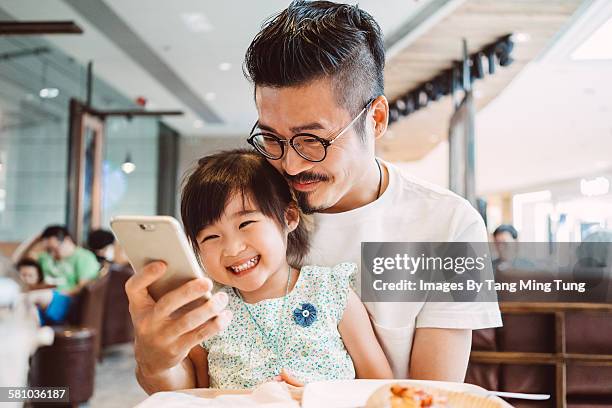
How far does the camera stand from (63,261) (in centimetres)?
442

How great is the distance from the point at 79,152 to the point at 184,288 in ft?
17.3

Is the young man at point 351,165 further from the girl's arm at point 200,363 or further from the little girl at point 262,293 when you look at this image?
the girl's arm at point 200,363

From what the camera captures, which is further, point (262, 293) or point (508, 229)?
point (508, 229)

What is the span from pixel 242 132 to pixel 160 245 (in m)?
0.93

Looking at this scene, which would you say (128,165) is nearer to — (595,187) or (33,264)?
(33,264)

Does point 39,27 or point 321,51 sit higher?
point 39,27

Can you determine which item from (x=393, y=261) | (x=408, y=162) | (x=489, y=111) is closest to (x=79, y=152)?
(x=408, y=162)

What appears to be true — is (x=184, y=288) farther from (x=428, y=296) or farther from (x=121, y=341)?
(x=121, y=341)

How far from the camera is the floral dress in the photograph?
1.10 meters

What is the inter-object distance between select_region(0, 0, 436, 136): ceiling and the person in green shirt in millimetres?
1307

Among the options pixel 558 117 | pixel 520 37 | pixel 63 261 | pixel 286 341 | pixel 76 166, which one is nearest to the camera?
pixel 286 341

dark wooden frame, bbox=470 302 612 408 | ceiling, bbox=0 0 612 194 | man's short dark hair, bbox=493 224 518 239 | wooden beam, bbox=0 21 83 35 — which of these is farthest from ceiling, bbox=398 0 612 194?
wooden beam, bbox=0 21 83 35

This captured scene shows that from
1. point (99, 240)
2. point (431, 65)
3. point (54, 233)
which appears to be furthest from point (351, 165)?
point (99, 240)

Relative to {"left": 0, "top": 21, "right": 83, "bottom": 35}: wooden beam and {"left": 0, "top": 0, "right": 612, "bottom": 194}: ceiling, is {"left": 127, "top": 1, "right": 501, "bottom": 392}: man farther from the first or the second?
{"left": 0, "top": 21, "right": 83, "bottom": 35}: wooden beam
